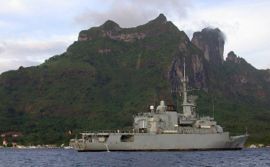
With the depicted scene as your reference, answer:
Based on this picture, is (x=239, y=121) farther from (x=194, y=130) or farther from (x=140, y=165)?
(x=140, y=165)

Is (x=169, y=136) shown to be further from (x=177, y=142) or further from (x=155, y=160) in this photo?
(x=155, y=160)

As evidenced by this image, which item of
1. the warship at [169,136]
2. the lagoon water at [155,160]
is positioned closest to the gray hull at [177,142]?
the warship at [169,136]

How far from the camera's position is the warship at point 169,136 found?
104812 mm

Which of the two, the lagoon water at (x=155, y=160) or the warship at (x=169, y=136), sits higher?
the warship at (x=169, y=136)

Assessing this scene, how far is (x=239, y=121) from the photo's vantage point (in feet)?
631

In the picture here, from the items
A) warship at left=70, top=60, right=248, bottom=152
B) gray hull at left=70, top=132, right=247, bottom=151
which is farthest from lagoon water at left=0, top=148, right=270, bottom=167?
warship at left=70, top=60, right=248, bottom=152

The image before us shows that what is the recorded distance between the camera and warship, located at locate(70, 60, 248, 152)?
4126 inches

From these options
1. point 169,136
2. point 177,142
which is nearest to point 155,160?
point 169,136

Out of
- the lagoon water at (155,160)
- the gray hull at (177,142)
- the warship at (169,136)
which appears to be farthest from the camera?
the warship at (169,136)

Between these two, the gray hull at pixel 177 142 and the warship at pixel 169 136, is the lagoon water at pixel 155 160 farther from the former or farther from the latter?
the warship at pixel 169 136

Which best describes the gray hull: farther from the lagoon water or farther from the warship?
the lagoon water

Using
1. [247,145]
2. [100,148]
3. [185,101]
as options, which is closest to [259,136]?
[247,145]

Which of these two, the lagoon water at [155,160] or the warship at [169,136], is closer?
the lagoon water at [155,160]

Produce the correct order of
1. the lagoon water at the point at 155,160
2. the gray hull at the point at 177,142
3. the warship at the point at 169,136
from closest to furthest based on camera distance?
the lagoon water at the point at 155,160, the gray hull at the point at 177,142, the warship at the point at 169,136
